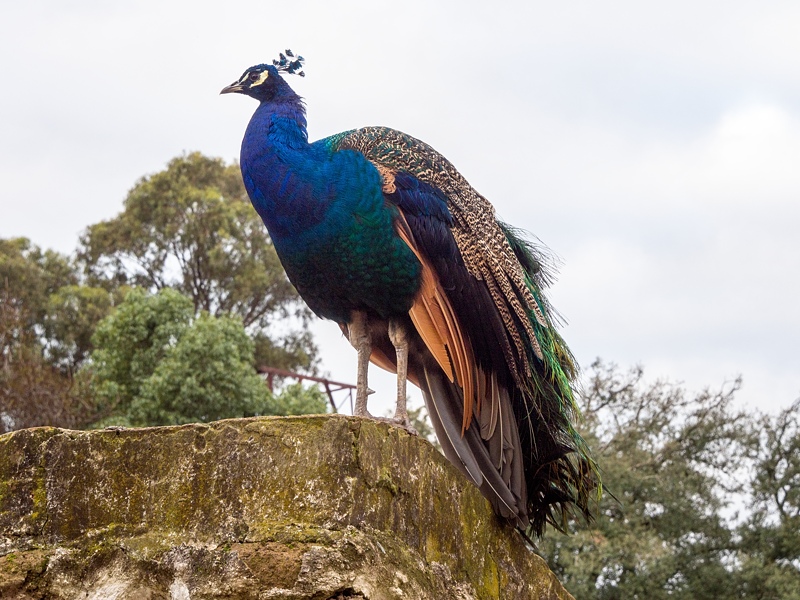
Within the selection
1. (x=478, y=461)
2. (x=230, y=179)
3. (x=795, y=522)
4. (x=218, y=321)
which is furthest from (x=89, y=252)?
(x=478, y=461)

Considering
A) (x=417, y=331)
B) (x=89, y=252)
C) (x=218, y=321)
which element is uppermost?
(x=89, y=252)

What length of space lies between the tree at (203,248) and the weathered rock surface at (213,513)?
2208 cm

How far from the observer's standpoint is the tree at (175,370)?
2030cm

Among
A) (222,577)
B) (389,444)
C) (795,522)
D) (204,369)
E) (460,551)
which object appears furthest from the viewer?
(204,369)

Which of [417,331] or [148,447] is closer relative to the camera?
[148,447]

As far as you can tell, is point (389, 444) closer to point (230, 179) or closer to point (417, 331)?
point (417, 331)

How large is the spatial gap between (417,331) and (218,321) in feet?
49.8

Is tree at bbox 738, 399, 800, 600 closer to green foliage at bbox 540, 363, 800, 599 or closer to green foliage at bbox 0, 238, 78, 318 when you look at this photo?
green foliage at bbox 540, 363, 800, 599

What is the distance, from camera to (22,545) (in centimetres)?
528

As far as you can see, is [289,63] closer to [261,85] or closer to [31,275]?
[261,85]

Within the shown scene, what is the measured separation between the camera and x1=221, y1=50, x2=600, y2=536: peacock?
6.16 meters

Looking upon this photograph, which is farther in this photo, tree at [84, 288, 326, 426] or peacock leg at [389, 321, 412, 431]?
tree at [84, 288, 326, 426]

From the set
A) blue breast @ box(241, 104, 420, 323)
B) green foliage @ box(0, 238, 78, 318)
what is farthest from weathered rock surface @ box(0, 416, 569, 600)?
green foliage @ box(0, 238, 78, 318)

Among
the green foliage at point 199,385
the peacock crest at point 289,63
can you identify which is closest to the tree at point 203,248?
the green foliage at point 199,385
